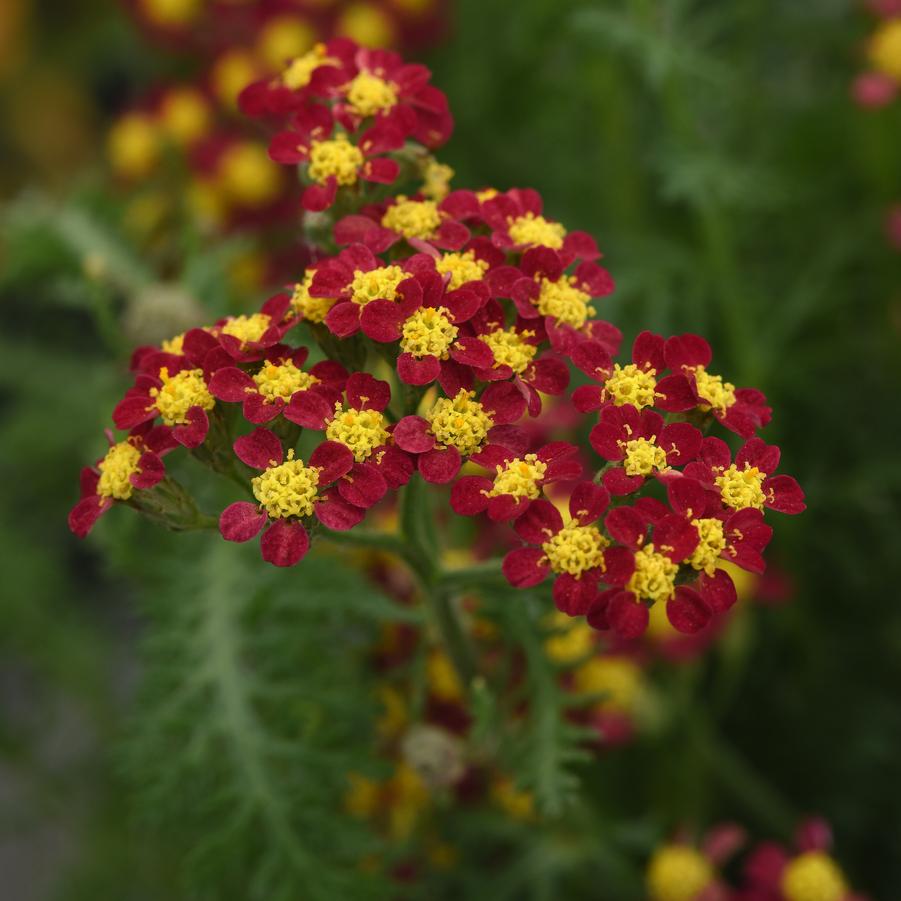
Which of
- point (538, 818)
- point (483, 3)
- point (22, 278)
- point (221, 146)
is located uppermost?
point (483, 3)

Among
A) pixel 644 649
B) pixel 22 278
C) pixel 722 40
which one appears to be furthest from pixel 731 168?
pixel 22 278

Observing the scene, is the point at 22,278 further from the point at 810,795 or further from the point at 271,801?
the point at 810,795

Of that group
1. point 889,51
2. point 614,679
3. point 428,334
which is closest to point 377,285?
point 428,334

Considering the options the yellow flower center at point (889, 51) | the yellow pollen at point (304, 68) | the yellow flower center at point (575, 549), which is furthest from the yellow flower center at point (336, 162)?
the yellow flower center at point (889, 51)

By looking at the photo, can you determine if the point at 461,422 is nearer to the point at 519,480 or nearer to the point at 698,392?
the point at 519,480

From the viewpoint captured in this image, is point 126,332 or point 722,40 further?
point 722,40

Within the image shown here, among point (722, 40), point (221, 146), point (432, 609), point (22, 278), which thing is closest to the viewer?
point (432, 609)
